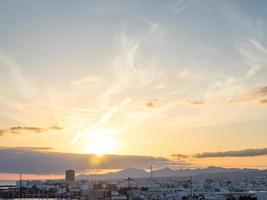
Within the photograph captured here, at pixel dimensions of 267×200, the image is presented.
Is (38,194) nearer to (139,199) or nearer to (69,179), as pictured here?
A: (139,199)

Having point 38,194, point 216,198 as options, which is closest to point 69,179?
point 38,194

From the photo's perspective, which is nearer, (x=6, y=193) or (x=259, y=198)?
(x=259, y=198)

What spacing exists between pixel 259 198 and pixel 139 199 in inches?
915

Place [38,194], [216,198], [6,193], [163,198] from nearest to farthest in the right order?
[216,198]
[163,198]
[6,193]
[38,194]

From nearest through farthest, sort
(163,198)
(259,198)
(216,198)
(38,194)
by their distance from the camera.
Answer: (259,198) < (216,198) < (163,198) < (38,194)

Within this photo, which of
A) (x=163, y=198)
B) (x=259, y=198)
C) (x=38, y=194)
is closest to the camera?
(x=259, y=198)

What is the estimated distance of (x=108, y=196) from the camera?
91.8 meters

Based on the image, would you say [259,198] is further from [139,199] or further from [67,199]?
→ [67,199]

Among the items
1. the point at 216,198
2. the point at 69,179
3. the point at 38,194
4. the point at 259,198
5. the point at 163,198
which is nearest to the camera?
the point at 259,198

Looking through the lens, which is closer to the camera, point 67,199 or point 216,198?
point 216,198

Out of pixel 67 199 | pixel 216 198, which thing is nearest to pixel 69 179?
pixel 67 199

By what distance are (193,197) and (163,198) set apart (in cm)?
689

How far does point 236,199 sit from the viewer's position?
278ft

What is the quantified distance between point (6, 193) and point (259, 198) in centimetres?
5846
